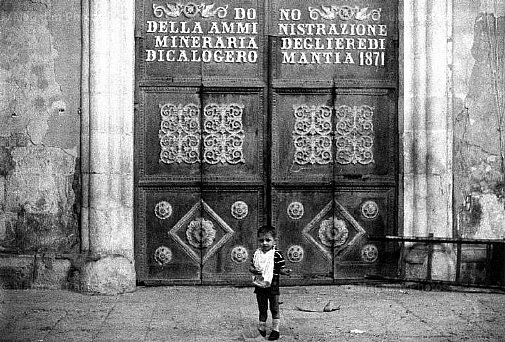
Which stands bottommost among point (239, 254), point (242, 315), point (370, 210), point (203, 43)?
point (242, 315)

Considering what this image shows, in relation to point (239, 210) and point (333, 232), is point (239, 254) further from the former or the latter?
point (333, 232)

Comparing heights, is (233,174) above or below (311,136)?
below

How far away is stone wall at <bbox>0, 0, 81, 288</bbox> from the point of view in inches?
306

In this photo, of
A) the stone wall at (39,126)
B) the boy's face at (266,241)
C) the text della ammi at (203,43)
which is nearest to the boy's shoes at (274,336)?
the boy's face at (266,241)

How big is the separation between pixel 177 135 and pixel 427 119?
8.71ft

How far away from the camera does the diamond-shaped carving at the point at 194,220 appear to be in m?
8.09

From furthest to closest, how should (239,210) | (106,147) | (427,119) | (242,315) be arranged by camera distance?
(239,210)
(427,119)
(106,147)
(242,315)

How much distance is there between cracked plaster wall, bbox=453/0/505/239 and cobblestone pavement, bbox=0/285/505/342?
87 cm

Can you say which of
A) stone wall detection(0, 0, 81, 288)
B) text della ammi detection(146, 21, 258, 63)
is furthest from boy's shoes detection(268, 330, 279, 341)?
text della ammi detection(146, 21, 258, 63)

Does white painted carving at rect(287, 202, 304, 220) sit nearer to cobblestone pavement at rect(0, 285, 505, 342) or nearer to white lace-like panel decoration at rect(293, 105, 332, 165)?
white lace-like panel decoration at rect(293, 105, 332, 165)

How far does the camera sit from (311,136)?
325 inches

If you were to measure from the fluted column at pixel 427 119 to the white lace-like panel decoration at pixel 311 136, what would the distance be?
2.82ft

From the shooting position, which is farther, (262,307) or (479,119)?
(479,119)

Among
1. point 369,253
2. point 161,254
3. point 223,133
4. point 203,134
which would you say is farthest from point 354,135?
point 161,254
